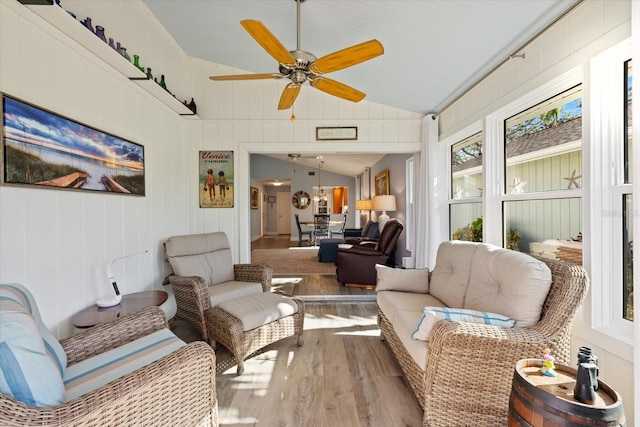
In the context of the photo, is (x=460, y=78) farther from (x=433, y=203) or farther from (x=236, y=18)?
(x=236, y=18)

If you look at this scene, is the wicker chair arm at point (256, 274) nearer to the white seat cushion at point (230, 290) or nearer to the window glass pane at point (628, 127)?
the white seat cushion at point (230, 290)

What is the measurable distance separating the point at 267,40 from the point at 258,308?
6.47ft

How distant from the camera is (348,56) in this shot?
189cm

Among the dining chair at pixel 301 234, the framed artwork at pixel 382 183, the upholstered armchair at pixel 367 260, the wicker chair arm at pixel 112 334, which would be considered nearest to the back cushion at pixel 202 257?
the wicker chair arm at pixel 112 334

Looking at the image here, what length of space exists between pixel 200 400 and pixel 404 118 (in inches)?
151

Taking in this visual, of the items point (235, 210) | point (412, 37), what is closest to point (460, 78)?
point (412, 37)

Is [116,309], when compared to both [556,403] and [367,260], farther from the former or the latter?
[367,260]

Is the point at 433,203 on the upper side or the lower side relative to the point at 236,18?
lower

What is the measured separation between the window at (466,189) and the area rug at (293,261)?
2644 mm

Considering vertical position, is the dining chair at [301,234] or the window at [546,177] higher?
the window at [546,177]

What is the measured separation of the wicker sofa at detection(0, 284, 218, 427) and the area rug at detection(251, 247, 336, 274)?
13.2ft

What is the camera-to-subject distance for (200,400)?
1.35 metres

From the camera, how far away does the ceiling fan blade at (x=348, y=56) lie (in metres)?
1.78

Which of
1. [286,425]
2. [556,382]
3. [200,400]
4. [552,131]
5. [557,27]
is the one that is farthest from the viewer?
[552,131]
